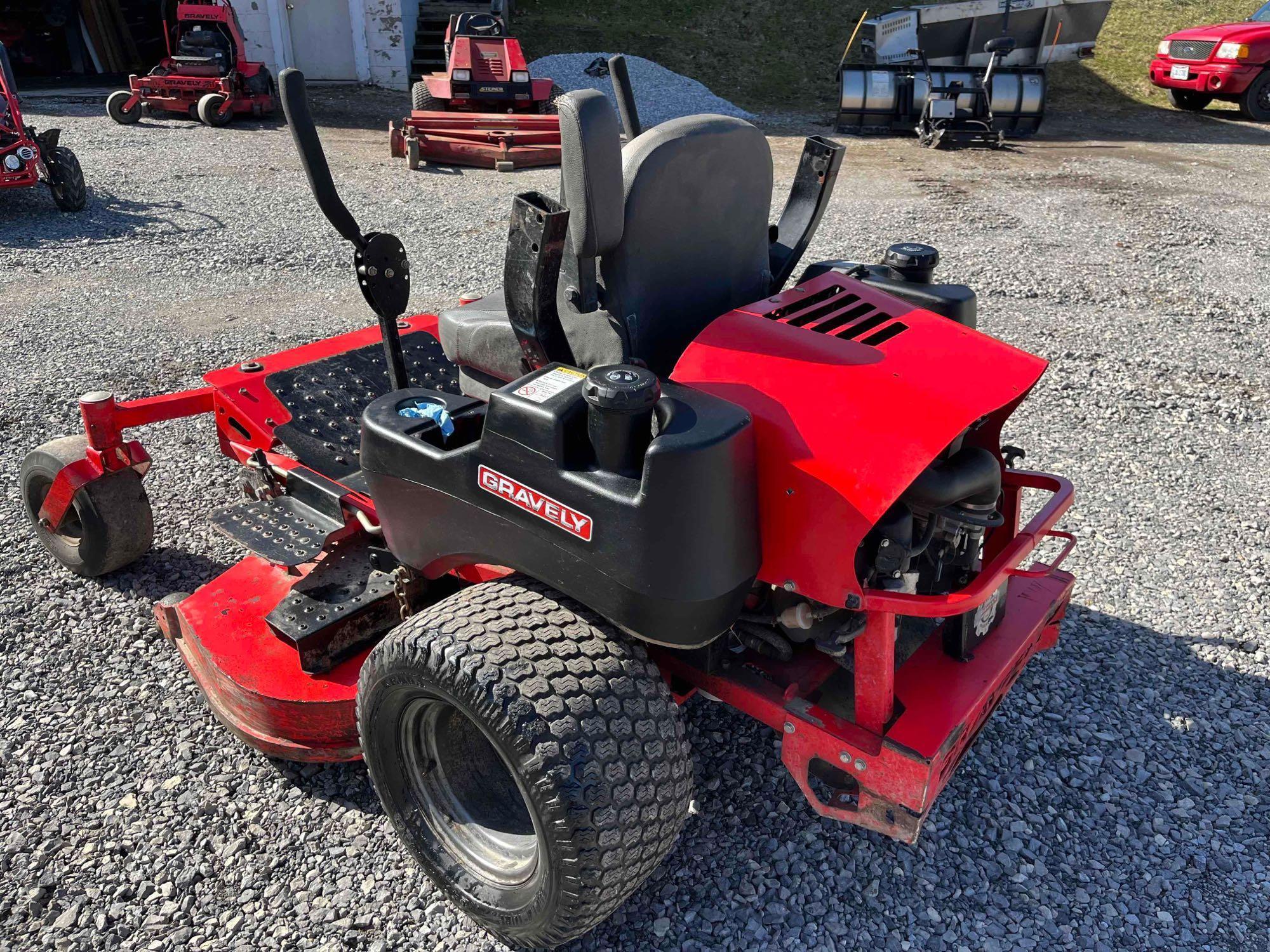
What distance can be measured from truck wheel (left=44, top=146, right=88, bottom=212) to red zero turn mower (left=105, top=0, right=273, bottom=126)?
3943 millimetres

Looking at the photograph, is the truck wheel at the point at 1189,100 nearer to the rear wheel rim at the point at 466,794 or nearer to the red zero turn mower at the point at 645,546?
the red zero turn mower at the point at 645,546

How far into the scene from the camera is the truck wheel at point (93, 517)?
3.44 m

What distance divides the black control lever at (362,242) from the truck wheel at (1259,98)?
14.3 metres

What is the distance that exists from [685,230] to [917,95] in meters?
11.1

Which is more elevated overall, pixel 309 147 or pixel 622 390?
pixel 309 147

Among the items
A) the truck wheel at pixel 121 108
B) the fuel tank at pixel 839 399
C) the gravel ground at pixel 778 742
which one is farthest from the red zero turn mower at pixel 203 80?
the fuel tank at pixel 839 399

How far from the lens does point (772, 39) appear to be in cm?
1655

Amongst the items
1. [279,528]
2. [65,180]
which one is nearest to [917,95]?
[65,180]

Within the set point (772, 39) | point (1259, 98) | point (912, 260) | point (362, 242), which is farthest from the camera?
point (772, 39)

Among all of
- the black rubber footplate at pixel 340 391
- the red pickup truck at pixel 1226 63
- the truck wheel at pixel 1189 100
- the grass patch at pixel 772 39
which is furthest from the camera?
the grass patch at pixel 772 39

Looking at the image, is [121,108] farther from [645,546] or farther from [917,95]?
[645,546]

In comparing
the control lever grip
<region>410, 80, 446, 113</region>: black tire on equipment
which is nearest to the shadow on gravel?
<region>410, 80, 446, 113</region>: black tire on equipment

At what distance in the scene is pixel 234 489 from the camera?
4.21 m

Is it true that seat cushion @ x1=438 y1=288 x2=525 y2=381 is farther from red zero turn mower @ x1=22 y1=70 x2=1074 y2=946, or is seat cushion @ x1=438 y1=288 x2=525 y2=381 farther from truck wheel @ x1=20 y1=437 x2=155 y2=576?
truck wheel @ x1=20 y1=437 x2=155 y2=576
